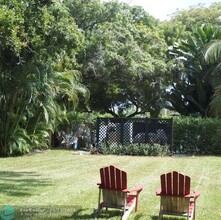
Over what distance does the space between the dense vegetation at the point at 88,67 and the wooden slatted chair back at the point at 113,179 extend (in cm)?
588

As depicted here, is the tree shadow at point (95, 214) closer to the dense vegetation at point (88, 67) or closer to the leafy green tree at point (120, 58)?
the dense vegetation at point (88, 67)

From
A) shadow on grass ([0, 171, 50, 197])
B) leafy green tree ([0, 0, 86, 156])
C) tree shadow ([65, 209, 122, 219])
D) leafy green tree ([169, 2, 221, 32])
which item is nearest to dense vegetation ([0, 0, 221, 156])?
leafy green tree ([0, 0, 86, 156])

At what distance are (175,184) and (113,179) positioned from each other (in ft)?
3.69

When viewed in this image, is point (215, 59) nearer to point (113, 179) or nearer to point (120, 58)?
point (120, 58)

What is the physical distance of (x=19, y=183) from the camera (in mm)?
10609

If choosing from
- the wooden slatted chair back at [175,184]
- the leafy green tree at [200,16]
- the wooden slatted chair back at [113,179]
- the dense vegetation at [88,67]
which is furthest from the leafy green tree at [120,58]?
the wooden slatted chair back at [175,184]

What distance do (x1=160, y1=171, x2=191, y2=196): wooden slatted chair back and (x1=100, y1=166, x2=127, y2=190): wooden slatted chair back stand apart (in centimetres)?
72

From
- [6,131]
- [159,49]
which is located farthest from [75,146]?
[159,49]

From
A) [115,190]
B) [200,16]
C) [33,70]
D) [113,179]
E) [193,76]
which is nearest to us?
[115,190]

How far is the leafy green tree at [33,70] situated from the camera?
1259cm

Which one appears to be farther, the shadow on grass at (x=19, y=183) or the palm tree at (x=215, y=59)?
the palm tree at (x=215, y=59)

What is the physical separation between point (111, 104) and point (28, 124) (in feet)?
43.0

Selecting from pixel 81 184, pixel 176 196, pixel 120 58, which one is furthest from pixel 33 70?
pixel 176 196

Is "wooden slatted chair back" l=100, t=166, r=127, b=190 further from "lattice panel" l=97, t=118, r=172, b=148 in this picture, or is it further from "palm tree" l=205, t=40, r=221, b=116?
"palm tree" l=205, t=40, r=221, b=116
